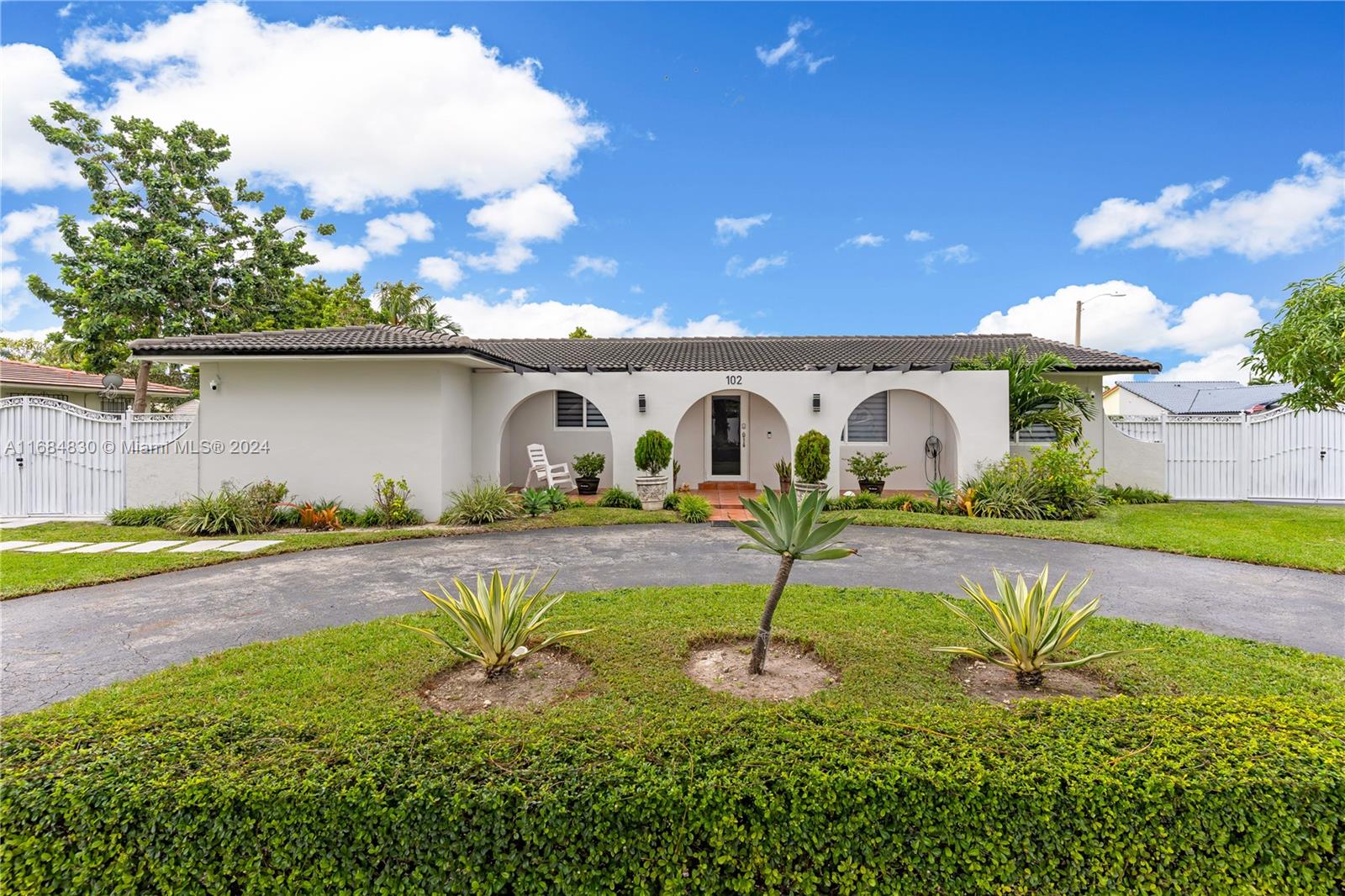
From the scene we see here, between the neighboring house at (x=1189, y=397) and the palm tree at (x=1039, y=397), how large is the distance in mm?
14094

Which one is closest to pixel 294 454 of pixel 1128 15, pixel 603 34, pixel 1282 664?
pixel 603 34

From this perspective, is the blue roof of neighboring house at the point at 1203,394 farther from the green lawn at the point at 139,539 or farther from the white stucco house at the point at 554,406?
the green lawn at the point at 139,539

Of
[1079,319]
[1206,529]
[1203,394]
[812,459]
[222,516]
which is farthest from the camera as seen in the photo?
[1203,394]

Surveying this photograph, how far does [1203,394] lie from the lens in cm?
2708

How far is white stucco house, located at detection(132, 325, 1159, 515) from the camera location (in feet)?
37.7

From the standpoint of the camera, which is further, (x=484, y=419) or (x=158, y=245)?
(x=158, y=245)

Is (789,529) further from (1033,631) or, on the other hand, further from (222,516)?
(222,516)

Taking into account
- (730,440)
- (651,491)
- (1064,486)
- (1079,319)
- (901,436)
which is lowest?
(651,491)

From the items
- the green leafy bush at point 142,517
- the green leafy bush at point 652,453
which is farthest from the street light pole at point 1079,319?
the green leafy bush at point 142,517

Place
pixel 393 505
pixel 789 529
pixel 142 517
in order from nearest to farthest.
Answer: pixel 789 529 → pixel 142 517 → pixel 393 505

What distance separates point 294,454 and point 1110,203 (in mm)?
20448

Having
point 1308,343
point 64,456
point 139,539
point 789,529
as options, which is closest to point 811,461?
point 1308,343

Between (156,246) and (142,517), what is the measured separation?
10554 millimetres

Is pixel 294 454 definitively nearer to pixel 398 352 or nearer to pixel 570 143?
pixel 398 352
